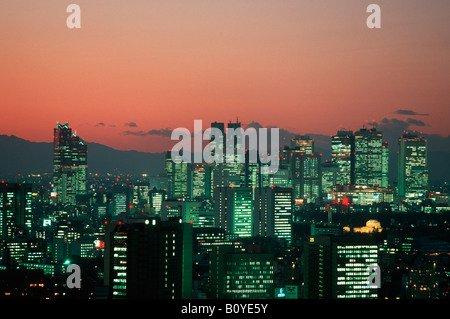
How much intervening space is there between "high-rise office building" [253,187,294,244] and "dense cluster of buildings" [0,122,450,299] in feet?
0.25

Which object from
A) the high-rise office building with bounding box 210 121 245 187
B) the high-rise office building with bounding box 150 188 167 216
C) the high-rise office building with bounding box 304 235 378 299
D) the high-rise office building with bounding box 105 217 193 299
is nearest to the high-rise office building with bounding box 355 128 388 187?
the high-rise office building with bounding box 210 121 245 187

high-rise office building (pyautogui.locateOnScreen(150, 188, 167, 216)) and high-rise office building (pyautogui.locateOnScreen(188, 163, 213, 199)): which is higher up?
high-rise office building (pyautogui.locateOnScreen(188, 163, 213, 199))

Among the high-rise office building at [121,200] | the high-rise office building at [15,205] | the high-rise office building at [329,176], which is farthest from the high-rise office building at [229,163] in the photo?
the high-rise office building at [15,205]

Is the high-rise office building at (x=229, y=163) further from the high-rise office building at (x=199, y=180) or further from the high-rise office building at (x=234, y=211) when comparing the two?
the high-rise office building at (x=234, y=211)

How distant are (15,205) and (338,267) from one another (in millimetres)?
21316

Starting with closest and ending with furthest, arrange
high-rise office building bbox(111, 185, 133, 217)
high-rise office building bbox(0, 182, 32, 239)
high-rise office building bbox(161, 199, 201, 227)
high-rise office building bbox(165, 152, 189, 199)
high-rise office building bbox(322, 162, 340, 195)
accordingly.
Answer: high-rise office building bbox(0, 182, 32, 239) → high-rise office building bbox(161, 199, 201, 227) → high-rise office building bbox(111, 185, 133, 217) → high-rise office building bbox(165, 152, 189, 199) → high-rise office building bbox(322, 162, 340, 195)

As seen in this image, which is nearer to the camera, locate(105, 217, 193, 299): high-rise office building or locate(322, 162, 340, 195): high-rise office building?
locate(105, 217, 193, 299): high-rise office building

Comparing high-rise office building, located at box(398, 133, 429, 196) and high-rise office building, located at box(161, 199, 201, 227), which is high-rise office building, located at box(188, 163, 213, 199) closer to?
high-rise office building, located at box(161, 199, 201, 227)

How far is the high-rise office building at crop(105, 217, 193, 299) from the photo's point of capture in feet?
41.9

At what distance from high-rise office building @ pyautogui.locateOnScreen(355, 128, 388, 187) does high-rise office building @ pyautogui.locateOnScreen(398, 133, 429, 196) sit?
2.12 metres

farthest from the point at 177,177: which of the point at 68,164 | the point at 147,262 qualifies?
the point at 147,262

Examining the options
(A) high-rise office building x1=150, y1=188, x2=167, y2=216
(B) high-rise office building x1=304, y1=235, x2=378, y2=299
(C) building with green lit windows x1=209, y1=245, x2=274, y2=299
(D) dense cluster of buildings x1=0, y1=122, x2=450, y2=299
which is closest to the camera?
(D) dense cluster of buildings x1=0, y1=122, x2=450, y2=299

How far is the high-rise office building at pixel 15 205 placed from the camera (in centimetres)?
3388
